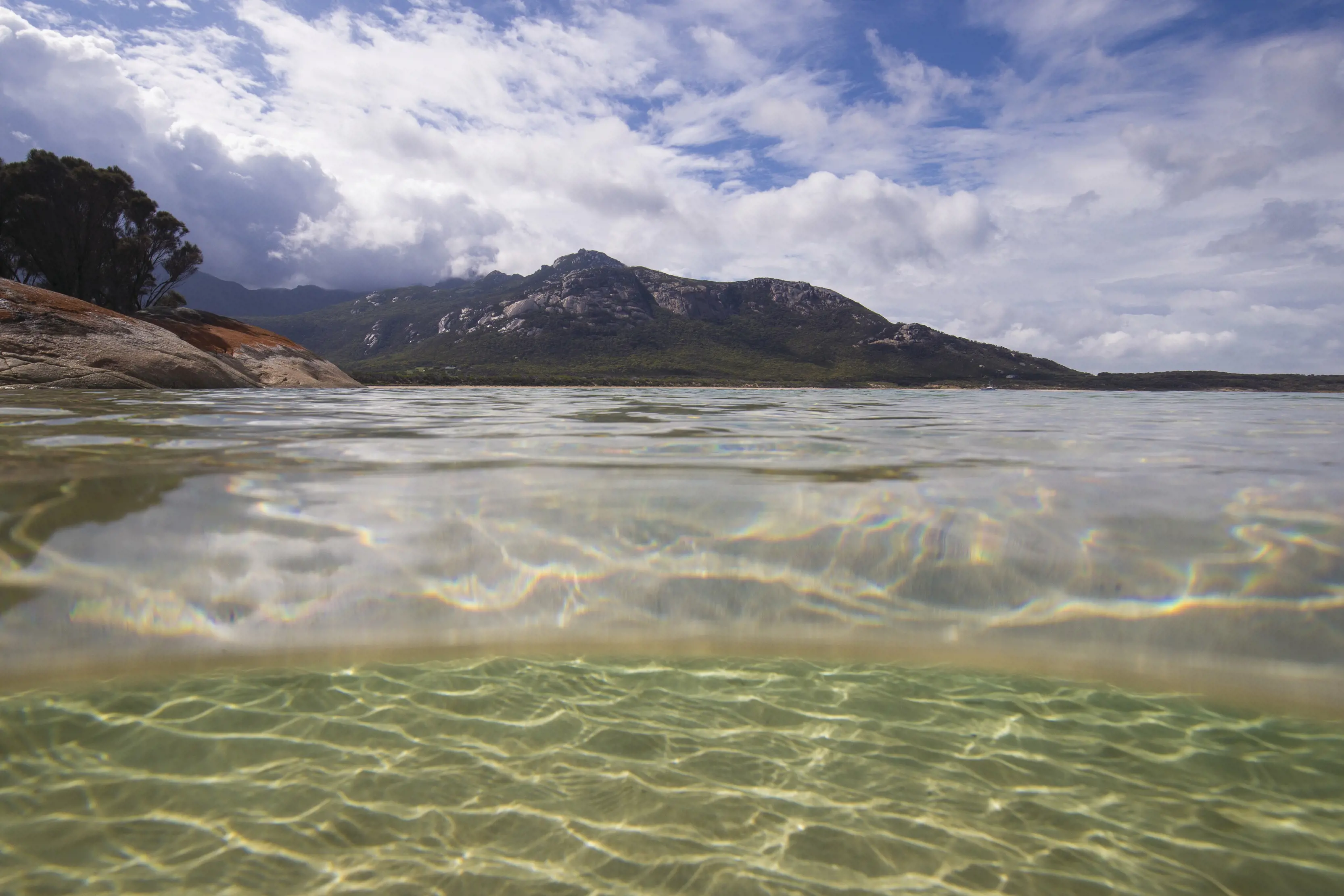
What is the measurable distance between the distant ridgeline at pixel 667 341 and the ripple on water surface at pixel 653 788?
180ft

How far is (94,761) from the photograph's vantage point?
212 cm

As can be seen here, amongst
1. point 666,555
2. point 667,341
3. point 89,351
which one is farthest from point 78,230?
point 667,341

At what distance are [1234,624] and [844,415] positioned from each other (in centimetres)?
1155

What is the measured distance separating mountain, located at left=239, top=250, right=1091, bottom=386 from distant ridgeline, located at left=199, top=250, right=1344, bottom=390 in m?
0.41

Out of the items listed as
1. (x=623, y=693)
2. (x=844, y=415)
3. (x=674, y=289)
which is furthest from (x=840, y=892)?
(x=674, y=289)

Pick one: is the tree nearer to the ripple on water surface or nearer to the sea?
the sea

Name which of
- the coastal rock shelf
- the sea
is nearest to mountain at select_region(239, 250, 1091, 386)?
the coastal rock shelf

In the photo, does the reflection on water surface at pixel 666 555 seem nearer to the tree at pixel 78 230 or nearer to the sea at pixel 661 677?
the sea at pixel 661 677

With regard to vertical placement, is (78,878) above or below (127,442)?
below

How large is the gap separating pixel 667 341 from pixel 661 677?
115896mm

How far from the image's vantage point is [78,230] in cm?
2658

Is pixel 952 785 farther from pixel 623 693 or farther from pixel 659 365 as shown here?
pixel 659 365

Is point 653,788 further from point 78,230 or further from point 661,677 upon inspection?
point 78,230

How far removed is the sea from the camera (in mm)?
1734
